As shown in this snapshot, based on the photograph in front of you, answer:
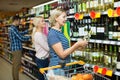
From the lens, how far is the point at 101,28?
3551mm

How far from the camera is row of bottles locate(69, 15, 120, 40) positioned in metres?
3.35

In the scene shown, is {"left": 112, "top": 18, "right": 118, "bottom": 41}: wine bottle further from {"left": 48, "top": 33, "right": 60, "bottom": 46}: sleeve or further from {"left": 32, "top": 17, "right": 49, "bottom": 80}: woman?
{"left": 32, "top": 17, "right": 49, "bottom": 80}: woman

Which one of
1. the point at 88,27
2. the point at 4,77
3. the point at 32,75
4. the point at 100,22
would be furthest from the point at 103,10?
the point at 4,77

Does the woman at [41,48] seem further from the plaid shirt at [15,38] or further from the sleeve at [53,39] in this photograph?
the plaid shirt at [15,38]

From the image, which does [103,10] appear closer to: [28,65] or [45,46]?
[45,46]

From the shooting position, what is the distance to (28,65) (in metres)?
7.77

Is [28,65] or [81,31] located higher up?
[81,31]

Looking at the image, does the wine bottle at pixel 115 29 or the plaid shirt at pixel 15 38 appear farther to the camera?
the plaid shirt at pixel 15 38

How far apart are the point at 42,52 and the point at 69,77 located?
2.03 metres

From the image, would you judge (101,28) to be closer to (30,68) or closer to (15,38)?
(15,38)

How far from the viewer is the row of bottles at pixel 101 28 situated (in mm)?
A: 3351

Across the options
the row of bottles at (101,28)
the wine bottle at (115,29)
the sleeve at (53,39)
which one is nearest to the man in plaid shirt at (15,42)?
the row of bottles at (101,28)

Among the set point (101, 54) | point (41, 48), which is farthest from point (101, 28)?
point (41, 48)

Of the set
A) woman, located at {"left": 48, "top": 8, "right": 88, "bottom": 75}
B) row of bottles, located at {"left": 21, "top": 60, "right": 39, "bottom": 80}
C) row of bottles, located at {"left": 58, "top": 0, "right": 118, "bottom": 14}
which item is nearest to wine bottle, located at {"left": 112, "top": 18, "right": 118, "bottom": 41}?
row of bottles, located at {"left": 58, "top": 0, "right": 118, "bottom": 14}
